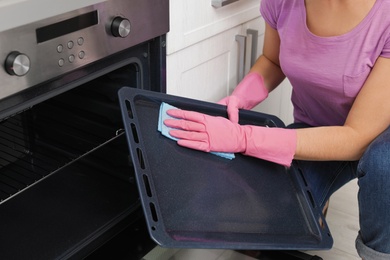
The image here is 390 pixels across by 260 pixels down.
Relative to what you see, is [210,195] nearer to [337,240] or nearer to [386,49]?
[386,49]

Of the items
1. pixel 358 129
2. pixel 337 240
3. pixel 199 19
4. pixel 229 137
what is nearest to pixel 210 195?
pixel 229 137

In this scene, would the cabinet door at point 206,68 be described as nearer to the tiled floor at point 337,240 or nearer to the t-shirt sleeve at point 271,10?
the t-shirt sleeve at point 271,10

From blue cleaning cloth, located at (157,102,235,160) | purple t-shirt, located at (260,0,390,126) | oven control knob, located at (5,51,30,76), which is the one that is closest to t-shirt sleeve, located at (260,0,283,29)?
purple t-shirt, located at (260,0,390,126)

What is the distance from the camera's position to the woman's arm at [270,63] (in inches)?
61.1

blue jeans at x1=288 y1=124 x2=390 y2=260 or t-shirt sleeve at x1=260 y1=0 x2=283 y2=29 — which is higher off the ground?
t-shirt sleeve at x1=260 y1=0 x2=283 y2=29

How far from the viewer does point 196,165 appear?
1181mm

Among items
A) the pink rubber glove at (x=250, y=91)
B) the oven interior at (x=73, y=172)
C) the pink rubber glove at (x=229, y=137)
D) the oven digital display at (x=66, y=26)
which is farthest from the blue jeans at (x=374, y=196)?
the oven digital display at (x=66, y=26)

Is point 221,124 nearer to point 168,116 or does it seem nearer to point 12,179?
point 168,116

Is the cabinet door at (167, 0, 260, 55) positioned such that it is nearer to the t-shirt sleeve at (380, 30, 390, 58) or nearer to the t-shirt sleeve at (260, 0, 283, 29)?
the t-shirt sleeve at (260, 0, 283, 29)

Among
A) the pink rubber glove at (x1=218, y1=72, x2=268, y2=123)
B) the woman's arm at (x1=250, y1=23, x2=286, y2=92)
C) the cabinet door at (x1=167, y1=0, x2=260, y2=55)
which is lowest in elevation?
the pink rubber glove at (x1=218, y1=72, x2=268, y2=123)

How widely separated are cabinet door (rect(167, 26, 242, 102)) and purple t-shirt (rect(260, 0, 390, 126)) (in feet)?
0.53

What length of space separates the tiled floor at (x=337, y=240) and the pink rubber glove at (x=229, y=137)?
338 millimetres

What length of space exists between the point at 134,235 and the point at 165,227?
15.2 inches

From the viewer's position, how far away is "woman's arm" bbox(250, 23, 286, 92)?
1552 millimetres
